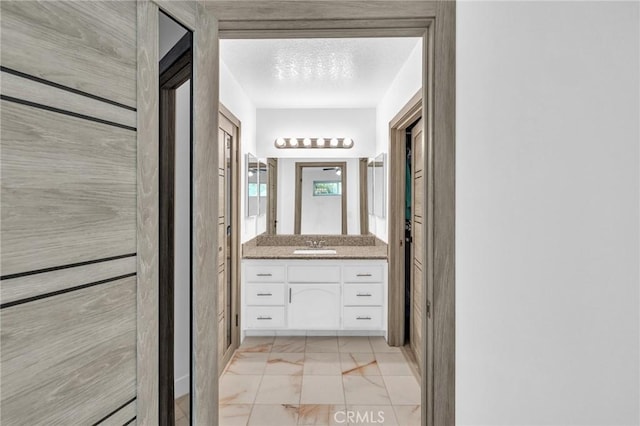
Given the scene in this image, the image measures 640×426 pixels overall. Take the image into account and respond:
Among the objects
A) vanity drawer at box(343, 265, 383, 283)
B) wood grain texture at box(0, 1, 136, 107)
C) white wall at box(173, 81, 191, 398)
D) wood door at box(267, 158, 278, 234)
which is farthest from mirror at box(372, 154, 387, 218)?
wood grain texture at box(0, 1, 136, 107)

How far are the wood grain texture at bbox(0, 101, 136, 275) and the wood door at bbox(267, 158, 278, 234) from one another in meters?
3.24

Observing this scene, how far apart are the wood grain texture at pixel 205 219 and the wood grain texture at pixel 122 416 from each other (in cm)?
31

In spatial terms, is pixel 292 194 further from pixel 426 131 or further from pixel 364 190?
pixel 426 131

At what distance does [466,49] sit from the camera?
4.63 feet

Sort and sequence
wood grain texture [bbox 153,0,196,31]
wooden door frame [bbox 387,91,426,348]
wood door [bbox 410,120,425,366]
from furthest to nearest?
1. wooden door frame [bbox 387,91,426,348]
2. wood door [bbox 410,120,425,366]
3. wood grain texture [bbox 153,0,196,31]

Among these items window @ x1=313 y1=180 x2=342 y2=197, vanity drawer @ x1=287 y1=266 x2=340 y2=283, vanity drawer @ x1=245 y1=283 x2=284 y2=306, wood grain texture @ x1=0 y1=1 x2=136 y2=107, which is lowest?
vanity drawer @ x1=245 y1=283 x2=284 y2=306

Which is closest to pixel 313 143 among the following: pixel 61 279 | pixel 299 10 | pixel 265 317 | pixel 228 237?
pixel 228 237

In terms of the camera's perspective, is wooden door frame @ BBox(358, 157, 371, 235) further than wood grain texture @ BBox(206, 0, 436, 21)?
Yes

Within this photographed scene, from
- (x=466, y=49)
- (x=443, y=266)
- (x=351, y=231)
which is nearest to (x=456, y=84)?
(x=466, y=49)

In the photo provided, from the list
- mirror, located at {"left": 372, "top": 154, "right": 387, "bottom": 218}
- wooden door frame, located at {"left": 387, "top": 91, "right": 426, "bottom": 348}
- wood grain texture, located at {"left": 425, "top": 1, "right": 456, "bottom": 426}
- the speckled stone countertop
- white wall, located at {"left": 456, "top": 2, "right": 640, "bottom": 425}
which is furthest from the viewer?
mirror, located at {"left": 372, "top": 154, "right": 387, "bottom": 218}

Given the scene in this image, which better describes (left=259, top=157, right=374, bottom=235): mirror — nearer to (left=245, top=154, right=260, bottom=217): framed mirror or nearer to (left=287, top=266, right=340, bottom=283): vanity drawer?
(left=245, top=154, right=260, bottom=217): framed mirror

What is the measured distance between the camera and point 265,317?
3797mm

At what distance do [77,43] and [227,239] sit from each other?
2.52 metres

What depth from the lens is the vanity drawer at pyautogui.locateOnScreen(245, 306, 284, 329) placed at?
3795 millimetres
